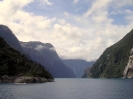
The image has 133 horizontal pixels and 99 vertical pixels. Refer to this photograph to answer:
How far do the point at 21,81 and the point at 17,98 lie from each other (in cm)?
11803

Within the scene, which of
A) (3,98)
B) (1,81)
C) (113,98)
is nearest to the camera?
(3,98)

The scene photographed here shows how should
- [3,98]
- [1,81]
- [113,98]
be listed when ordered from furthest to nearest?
[1,81] < [113,98] < [3,98]

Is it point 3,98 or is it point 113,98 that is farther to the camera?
point 113,98

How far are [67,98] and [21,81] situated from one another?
4776 inches

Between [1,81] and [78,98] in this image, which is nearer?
[78,98]

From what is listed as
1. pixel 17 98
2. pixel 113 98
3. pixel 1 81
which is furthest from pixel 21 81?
pixel 113 98

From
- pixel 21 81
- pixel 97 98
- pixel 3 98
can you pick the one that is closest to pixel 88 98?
pixel 97 98

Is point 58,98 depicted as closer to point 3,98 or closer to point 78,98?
point 78,98

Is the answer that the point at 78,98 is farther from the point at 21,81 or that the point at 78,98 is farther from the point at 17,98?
the point at 21,81

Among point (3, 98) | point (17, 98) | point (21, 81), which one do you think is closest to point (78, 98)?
point (17, 98)

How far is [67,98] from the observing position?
87.9 m

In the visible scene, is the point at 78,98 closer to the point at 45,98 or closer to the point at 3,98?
the point at 45,98

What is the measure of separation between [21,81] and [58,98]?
119962 millimetres

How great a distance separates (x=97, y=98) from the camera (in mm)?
88938
